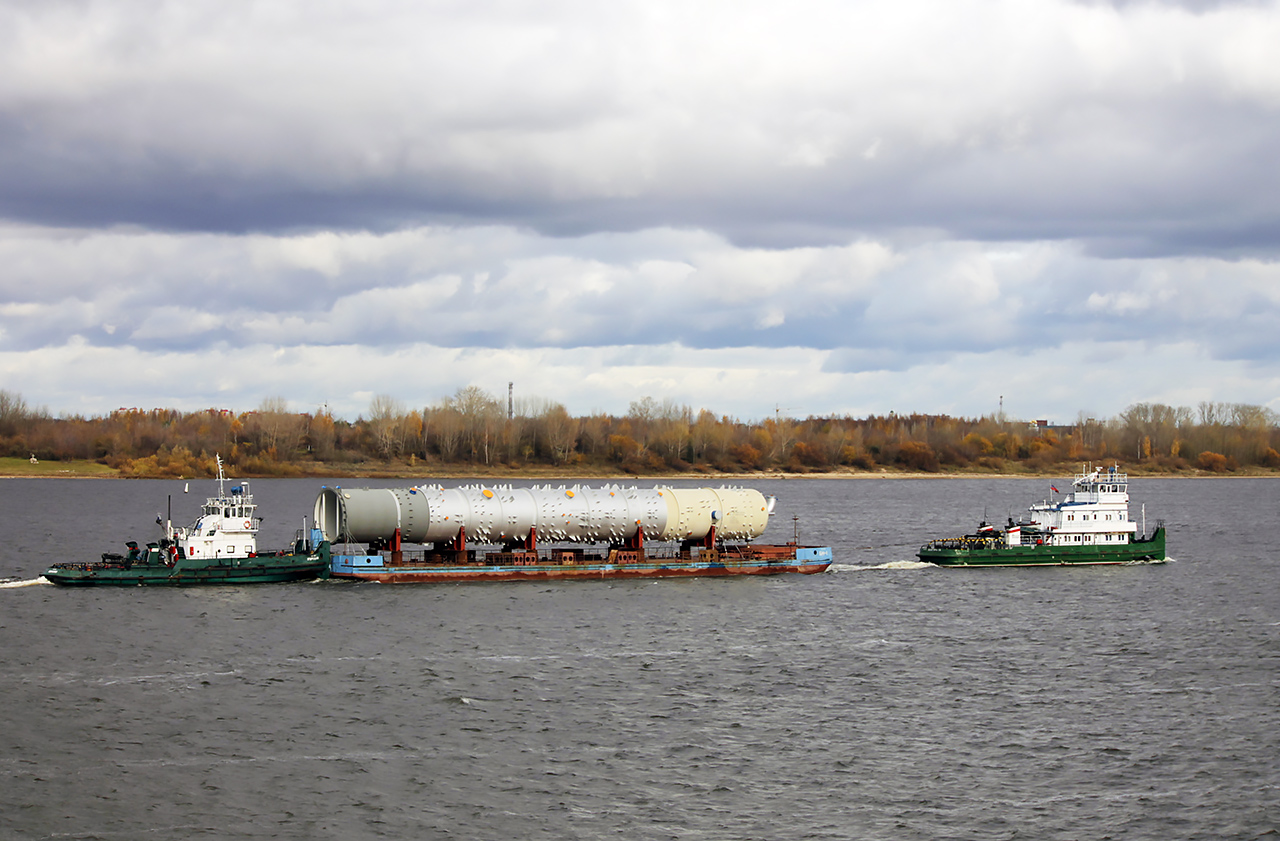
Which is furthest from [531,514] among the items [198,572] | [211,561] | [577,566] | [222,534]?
[198,572]

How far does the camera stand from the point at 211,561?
70000mm

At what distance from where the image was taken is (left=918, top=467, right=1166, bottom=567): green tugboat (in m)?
84.8

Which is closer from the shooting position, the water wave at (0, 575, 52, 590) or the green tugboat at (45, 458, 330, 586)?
the green tugboat at (45, 458, 330, 586)

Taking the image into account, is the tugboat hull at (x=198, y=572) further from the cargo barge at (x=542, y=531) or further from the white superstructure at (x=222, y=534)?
the cargo barge at (x=542, y=531)

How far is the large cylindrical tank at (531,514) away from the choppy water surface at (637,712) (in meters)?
3.56

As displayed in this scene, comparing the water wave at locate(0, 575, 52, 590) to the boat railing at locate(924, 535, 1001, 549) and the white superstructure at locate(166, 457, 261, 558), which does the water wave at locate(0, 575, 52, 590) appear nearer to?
the white superstructure at locate(166, 457, 261, 558)

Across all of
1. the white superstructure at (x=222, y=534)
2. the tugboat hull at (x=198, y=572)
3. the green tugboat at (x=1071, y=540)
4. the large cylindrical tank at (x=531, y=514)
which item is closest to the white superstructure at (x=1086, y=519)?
the green tugboat at (x=1071, y=540)

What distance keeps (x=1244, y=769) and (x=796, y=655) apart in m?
20.1

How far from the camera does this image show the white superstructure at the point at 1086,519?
85.5m

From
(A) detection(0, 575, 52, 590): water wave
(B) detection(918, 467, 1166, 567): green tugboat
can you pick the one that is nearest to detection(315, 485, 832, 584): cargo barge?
(B) detection(918, 467, 1166, 567): green tugboat

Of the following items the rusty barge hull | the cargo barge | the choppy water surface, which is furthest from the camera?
the rusty barge hull

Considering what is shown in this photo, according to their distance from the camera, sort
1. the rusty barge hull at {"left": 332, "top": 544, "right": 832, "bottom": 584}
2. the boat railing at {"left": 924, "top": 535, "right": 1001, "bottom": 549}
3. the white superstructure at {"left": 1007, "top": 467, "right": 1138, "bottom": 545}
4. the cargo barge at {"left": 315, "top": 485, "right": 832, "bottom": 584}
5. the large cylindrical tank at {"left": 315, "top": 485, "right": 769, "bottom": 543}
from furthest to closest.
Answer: the boat railing at {"left": 924, "top": 535, "right": 1001, "bottom": 549}, the white superstructure at {"left": 1007, "top": 467, "right": 1138, "bottom": 545}, the rusty barge hull at {"left": 332, "top": 544, "right": 832, "bottom": 584}, the cargo barge at {"left": 315, "top": 485, "right": 832, "bottom": 584}, the large cylindrical tank at {"left": 315, "top": 485, "right": 769, "bottom": 543}

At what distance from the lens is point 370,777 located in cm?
3531

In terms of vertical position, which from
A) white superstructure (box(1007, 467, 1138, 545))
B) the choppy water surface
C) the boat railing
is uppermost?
white superstructure (box(1007, 467, 1138, 545))
